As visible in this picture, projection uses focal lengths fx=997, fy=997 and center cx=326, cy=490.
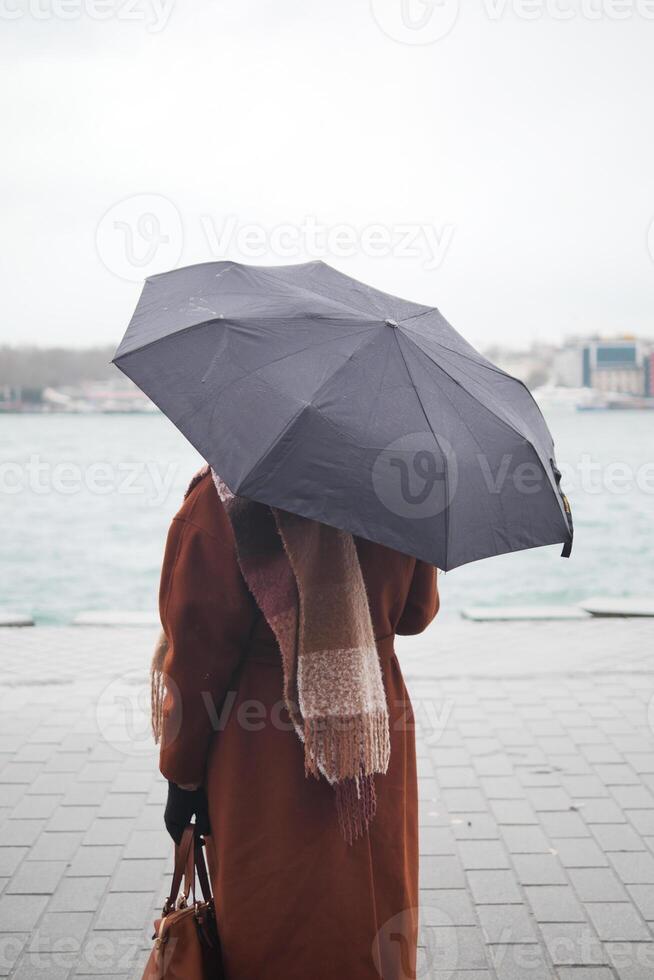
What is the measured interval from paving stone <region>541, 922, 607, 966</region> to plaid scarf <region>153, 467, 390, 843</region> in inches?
65.8

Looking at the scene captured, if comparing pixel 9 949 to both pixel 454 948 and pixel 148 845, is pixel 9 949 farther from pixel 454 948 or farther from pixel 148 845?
pixel 454 948

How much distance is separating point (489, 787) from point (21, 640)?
4670mm

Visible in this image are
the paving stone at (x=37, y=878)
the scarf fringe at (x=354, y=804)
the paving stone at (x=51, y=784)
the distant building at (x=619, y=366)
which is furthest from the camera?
the distant building at (x=619, y=366)

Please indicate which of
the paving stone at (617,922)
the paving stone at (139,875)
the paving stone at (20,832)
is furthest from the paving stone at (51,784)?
the paving stone at (617,922)

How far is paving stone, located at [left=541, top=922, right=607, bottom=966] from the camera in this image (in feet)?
10.6

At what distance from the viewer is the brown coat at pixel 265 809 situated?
2133 millimetres

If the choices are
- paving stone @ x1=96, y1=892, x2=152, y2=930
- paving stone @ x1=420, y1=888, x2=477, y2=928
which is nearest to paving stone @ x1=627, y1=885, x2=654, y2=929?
paving stone @ x1=420, y1=888, x2=477, y2=928

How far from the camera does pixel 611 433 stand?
8188 cm

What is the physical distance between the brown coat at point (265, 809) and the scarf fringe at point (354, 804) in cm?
5

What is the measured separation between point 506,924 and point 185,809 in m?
1.66

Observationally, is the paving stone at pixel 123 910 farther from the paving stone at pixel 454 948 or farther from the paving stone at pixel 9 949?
the paving stone at pixel 454 948

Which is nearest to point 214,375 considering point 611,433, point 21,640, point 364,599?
point 364,599

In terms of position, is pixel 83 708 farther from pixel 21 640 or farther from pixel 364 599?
pixel 364 599

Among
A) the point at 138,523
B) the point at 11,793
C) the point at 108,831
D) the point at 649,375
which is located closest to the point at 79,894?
the point at 108,831
